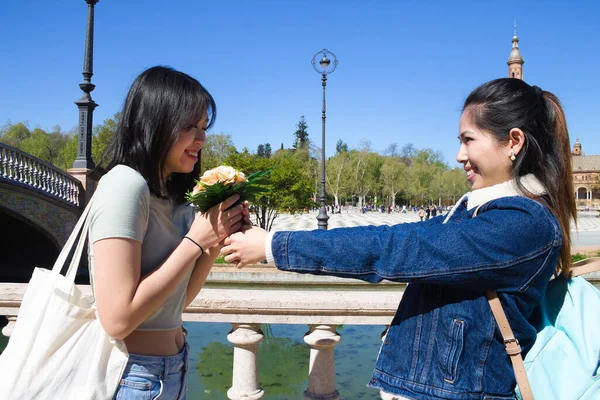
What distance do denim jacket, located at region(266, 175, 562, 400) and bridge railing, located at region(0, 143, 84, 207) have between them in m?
14.5

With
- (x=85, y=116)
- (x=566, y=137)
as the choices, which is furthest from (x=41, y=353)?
(x=85, y=116)

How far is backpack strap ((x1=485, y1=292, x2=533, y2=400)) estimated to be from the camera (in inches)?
53.6

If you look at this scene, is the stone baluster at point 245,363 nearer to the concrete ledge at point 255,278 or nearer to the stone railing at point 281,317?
the stone railing at point 281,317


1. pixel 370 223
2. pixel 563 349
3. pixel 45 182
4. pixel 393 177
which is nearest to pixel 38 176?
pixel 45 182

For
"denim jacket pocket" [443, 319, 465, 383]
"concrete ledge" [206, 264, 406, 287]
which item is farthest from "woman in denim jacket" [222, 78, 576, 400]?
"concrete ledge" [206, 264, 406, 287]

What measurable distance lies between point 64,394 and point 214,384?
3.69 m

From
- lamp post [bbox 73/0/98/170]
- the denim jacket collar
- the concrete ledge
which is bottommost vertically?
the concrete ledge

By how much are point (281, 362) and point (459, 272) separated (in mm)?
5022

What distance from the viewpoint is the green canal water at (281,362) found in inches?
184

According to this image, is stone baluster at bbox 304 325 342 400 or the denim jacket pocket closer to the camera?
the denim jacket pocket

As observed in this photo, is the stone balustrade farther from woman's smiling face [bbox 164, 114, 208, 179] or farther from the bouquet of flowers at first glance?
woman's smiling face [bbox 164, 114, 208, 179]

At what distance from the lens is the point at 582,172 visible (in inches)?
3629

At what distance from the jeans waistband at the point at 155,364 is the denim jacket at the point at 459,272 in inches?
21.6

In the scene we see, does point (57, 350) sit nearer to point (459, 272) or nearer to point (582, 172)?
point (459, 272)
